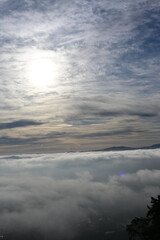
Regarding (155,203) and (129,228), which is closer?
(155,203)

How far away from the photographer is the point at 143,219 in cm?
7219

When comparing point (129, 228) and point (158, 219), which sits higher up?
point (158, 219)

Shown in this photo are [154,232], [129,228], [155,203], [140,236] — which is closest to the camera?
[154,232]

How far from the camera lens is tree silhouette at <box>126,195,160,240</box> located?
171 feet

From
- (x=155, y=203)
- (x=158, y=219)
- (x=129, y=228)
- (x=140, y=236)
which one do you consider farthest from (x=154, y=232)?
(x=129, y=228)

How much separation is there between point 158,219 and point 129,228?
22.0m

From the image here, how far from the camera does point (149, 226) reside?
2576 inches

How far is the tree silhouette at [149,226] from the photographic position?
52.0 meters

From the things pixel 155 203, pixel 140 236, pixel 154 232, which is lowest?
pixel 140 236

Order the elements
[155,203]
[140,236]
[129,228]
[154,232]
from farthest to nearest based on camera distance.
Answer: [129,228], [140,236], [155,203], [154,232]

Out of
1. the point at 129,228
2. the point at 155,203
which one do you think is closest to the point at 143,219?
the point at 129,228

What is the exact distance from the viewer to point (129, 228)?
7112 centimetres

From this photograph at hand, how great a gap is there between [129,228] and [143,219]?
20.2ft

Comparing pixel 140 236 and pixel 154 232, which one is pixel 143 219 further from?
pixel 154 232
